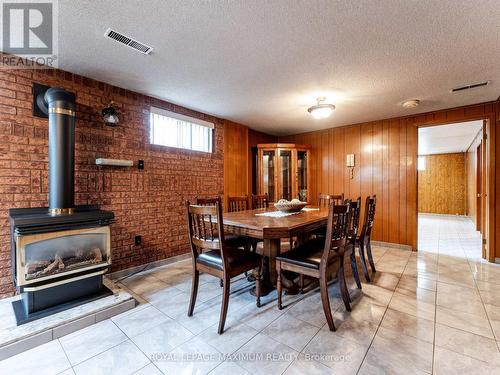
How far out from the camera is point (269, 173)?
495cm

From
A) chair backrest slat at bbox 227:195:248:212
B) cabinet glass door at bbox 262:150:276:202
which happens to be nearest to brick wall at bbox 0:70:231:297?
chair backrest slat at bbox 227:195:248:212

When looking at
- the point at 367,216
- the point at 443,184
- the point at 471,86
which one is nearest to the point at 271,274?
the point at 367,216

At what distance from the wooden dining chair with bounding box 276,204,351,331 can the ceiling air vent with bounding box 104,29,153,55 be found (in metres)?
2.10

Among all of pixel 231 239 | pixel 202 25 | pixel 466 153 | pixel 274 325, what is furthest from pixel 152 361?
pixel 466 153

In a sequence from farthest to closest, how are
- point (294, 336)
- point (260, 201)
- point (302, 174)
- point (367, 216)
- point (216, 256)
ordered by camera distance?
point (302, 174), point (260, 201), point (367, 216), point (216, 256), point (294, 336)

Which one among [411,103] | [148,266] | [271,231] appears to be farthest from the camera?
[411,103]

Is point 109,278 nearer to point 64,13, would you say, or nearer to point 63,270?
point 63,270

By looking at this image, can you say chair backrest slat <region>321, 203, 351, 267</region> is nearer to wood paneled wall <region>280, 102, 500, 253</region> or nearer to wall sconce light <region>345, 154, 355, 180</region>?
wood paneled wall <region>280, 102, 500, 253</region>

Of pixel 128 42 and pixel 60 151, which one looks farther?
pixel 60 151

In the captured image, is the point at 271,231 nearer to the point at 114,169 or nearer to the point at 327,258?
the point at 327,258

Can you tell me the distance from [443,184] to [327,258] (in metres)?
9.26

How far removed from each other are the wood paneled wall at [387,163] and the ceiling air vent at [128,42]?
3.81 meters

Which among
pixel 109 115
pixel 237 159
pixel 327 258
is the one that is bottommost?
pixel 327 258

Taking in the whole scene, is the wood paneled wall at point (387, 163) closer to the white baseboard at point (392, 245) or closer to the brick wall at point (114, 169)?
the white baseboard at point (392, 245)
